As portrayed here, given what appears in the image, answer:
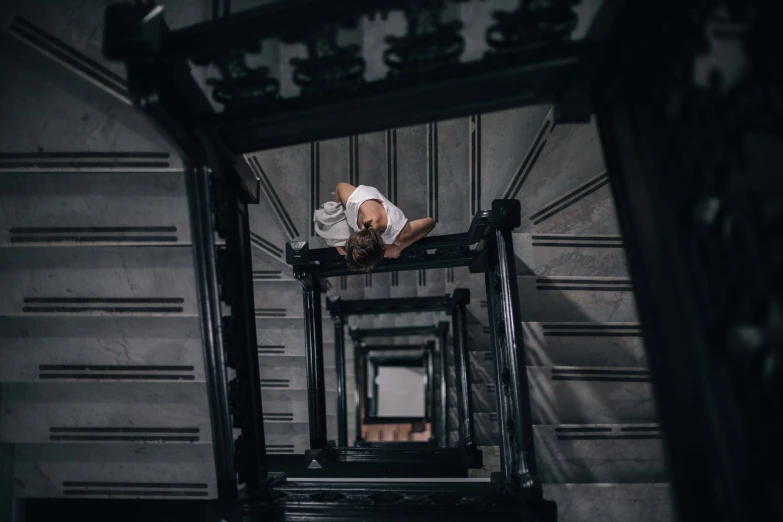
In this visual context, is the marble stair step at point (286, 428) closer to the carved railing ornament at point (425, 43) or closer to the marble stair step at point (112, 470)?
the marble stair step at point (112, 470)

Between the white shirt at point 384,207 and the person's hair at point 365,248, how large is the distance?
0.51ft

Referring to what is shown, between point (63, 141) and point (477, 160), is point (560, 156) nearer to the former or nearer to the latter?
point (477, 160)

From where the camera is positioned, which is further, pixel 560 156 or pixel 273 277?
pixel 273 277

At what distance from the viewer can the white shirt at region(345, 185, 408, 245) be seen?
12.4 ft

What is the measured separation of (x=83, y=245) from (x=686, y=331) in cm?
218

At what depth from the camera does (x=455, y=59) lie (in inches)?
57.1

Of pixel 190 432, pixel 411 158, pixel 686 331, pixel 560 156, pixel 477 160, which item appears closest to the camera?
pixel 686 331

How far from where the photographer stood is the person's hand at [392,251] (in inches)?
→ 150

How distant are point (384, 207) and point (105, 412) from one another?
220 cm

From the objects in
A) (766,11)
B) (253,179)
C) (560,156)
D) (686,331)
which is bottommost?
(686,331)

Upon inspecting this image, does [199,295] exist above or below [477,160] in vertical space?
below

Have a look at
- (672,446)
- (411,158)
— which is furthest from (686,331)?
(411,158)

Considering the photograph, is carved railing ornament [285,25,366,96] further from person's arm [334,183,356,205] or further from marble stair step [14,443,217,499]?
person's arm [334,183,356,205]

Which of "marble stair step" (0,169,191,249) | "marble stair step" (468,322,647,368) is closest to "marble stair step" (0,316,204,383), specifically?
"marble stair step" (0,169,191,249)
